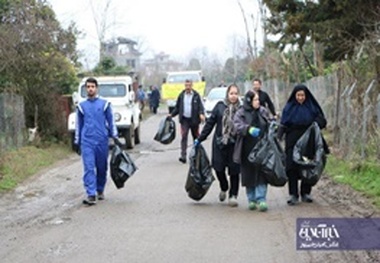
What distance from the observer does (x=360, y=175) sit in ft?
40.8

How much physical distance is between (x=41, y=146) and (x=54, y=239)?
1131cm

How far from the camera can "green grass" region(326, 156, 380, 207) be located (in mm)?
10953

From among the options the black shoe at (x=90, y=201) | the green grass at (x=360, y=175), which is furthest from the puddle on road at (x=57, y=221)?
the green grass at (x=360, y=175)

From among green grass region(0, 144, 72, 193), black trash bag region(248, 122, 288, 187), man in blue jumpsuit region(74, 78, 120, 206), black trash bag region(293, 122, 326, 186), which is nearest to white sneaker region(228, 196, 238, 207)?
black trash bag region(248, 122, 288, 187)

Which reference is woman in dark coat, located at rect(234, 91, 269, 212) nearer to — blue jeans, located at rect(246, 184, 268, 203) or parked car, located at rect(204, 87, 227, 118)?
blue jeans, located at rect(246, 184, 268, 203)

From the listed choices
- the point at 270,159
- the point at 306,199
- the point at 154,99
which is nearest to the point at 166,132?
the point at 306,199

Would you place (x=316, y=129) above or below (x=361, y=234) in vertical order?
above

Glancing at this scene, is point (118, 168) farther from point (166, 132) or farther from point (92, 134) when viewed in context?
point (166, 132)

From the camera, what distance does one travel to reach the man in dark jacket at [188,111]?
16156mm

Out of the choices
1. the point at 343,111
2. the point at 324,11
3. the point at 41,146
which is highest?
the point at 324,11

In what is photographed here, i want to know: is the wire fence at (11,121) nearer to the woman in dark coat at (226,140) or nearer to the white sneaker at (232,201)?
the woman in dark coat at (226,140)

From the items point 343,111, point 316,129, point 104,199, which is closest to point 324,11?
point 343,111

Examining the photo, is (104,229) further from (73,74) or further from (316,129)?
(73,74)

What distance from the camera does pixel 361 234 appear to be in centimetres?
805
